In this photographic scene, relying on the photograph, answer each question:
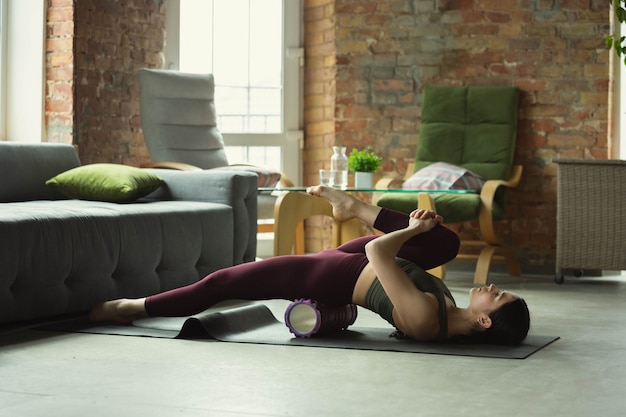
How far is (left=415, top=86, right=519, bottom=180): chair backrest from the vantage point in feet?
20.4

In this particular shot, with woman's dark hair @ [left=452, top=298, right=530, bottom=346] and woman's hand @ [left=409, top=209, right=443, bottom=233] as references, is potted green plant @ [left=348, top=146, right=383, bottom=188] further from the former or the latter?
woman's dark hair @ [left=452, top=298, right=530, bottom=346]

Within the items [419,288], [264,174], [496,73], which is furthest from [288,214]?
[419,288]

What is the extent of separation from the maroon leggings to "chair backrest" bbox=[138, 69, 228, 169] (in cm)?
249

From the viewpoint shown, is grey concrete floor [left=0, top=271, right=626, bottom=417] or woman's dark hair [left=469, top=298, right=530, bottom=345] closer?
grey concrete floor [left=0, top=271, right=626, bottom=417]

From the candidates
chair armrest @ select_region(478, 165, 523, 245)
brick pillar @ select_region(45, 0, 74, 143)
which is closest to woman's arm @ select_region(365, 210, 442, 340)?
chair armrest @ select_region(478, 165, 523, 245)

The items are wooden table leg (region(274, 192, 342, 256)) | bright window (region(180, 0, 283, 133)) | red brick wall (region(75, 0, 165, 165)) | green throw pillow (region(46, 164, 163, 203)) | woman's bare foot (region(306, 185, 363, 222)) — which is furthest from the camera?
bright window (region(180, 0, 283, 133))

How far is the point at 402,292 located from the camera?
3127 millimetres

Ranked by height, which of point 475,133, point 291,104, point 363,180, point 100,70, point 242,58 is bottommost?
point 363,180

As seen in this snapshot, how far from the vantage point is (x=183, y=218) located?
168 inches

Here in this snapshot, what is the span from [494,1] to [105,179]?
10.4 ft

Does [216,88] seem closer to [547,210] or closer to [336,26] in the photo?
[336,26]

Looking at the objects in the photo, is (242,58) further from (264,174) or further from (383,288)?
(383,288)

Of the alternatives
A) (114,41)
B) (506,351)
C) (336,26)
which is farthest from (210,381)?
(336,26)

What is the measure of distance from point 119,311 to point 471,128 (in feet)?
10.9
